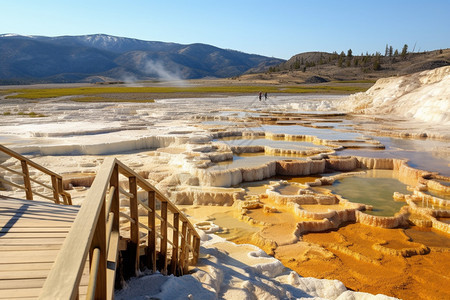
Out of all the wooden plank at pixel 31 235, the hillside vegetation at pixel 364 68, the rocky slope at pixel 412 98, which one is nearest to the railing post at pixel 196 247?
the wooden plank at pixel 31 235

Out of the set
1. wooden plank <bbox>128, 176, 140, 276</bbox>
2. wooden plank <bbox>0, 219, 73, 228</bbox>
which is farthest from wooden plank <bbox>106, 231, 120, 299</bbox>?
wooden plank <bbox>0, 219, 73, 228</bbox>

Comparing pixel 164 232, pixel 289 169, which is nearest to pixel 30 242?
pixel 164 232

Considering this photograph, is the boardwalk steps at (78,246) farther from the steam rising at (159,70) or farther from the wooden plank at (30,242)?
the steam rising at (159,70)

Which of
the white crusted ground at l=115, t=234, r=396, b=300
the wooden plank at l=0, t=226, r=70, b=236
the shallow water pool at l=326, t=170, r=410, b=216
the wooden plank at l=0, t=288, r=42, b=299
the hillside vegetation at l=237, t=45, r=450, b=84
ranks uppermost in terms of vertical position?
the hillside vegetation at l=237, t=45, r=450, b=84

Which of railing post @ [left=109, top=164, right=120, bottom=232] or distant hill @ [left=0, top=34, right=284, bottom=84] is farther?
distant hill @ [left=0, top=34, right=284, bottom=84]

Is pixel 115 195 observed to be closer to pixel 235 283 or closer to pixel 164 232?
pixel 164 232

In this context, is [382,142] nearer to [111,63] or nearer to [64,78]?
[64,78]

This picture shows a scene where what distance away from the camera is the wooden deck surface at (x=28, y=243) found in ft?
5.21

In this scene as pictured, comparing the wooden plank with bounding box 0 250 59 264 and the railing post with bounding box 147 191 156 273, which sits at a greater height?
the wooden plank with bounding box 0 250 59 264

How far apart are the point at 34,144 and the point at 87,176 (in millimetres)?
3638

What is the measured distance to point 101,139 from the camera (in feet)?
39.4

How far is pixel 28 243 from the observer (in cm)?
205

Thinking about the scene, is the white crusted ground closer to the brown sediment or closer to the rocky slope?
the brown sediment

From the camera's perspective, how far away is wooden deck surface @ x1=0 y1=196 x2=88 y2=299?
5.21ft
